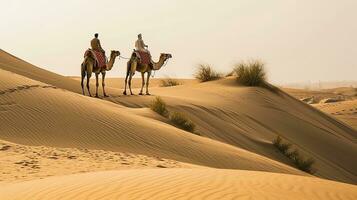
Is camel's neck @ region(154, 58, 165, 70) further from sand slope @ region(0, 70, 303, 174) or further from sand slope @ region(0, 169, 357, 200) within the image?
sand slope @ region(0, 169, 357, 200)

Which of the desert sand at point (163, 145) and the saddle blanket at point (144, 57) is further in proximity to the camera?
the saddle blanket at point (144, 57)

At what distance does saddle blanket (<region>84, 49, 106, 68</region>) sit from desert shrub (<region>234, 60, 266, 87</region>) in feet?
30.5

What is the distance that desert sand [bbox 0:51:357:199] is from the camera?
750cm

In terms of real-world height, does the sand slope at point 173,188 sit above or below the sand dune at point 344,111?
above

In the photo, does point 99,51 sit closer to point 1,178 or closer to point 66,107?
point 66,107

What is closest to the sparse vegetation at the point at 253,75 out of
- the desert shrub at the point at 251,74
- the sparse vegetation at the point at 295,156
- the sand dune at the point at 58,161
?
the desert shrub at the point at 251,74

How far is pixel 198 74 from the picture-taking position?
31.3 meters

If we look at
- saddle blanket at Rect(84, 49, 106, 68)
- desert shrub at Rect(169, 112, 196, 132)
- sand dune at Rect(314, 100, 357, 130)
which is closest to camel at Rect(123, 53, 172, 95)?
saddle blanket at Rect(84, 49, 106, 68)

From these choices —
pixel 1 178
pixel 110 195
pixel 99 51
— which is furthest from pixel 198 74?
pixel 110 195

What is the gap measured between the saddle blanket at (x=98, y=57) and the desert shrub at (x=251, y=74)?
929 cm

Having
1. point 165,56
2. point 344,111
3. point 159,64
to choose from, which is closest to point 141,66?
point 159,64

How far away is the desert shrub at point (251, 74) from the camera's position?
2758cm

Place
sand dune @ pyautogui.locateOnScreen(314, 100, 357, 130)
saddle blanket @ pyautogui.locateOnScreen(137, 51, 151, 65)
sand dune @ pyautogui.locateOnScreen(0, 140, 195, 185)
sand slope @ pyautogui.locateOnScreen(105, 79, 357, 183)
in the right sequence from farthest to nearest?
sand dune @ pyautogui.locateOnScreen(314, 100, 357, 130) → saddle blanket @ pyautogui.locateOnScreen(137, 51, 151, 65) → sand slope @ pyautogui.locateOnScreen(105, 79, 357, 183) → sand dune @ pyautogui.locateOnScreen(0, 140, 195, 185)

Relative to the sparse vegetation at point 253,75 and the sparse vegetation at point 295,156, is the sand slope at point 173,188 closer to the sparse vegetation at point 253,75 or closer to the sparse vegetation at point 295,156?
the sparse vegetation at point 295,156
